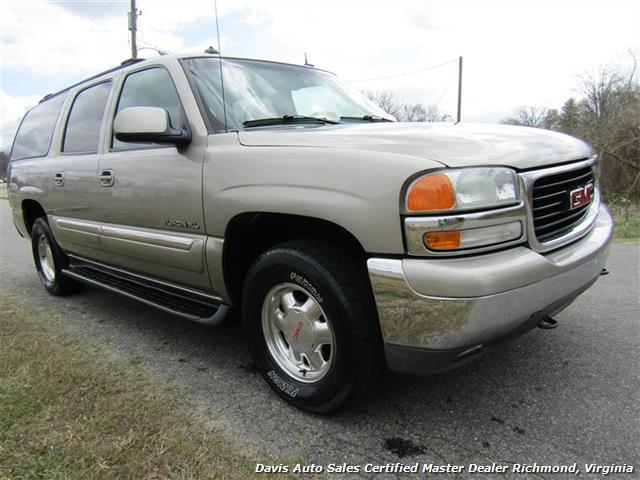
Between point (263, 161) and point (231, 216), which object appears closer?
point (263, 161)

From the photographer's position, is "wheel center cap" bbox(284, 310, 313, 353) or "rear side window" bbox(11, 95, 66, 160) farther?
"rear side window" bbox(11, 95, 66, 160)

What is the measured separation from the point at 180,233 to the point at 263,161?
0.82 m

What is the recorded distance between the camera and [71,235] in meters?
4.04

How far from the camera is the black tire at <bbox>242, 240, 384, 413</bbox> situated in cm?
205

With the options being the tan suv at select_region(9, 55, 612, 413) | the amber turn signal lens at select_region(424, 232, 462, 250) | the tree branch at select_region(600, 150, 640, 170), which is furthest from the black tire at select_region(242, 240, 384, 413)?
the tree branch at select_region(600, 150, 640, 170)

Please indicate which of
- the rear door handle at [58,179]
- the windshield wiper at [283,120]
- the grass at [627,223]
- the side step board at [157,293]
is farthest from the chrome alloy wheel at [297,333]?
the grass at [627,223]

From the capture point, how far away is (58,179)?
13.3 ft

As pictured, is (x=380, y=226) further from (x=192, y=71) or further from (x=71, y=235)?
(x=71, y=235)

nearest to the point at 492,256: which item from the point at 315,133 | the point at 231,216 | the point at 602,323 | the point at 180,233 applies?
the point at 315,133

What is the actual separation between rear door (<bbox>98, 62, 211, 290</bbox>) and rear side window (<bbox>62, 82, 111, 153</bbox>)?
275 mm

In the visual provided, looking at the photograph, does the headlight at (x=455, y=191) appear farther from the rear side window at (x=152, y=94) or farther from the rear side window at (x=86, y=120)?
the rear side window at (x=86, y=120)

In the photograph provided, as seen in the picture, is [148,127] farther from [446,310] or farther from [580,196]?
[580,196]

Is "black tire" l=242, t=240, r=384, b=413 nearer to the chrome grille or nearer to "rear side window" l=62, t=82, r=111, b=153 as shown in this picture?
the chrome grille

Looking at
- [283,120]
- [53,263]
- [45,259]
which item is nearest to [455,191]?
[283,120]
